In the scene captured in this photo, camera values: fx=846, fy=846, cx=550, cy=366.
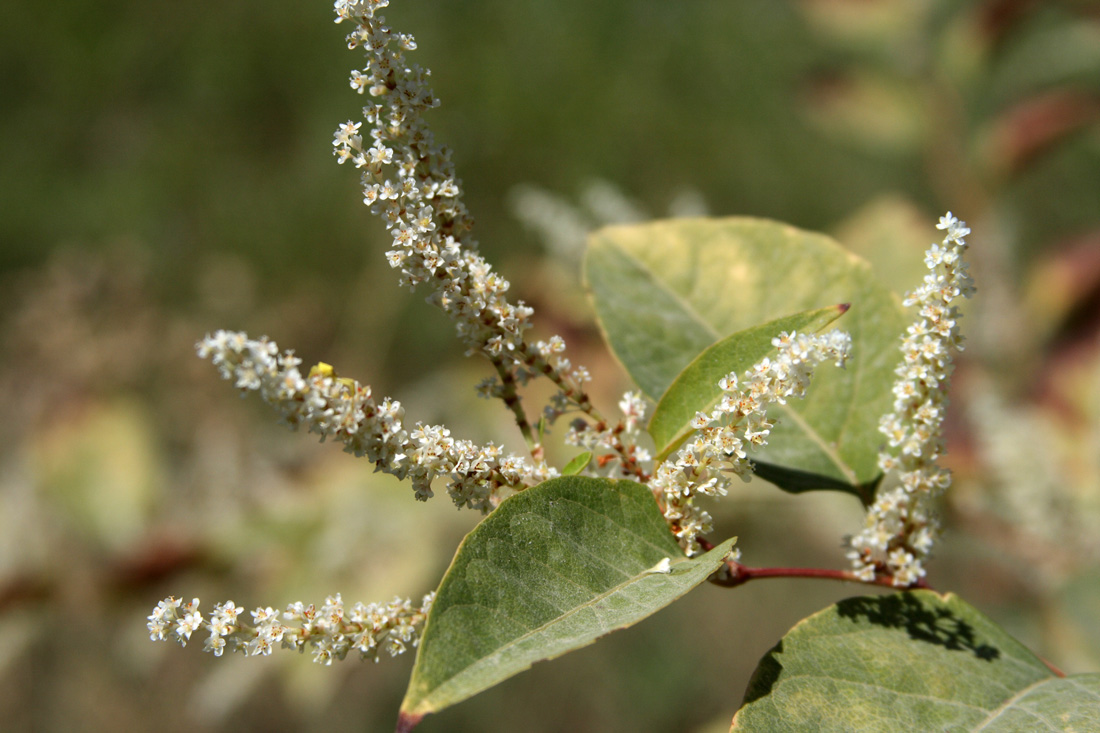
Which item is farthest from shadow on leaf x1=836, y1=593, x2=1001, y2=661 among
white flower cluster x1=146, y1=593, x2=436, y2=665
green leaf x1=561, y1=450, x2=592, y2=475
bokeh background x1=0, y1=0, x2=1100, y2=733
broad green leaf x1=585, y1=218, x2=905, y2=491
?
bokeh background x1=0, y1=0, x2=1100, y2=733

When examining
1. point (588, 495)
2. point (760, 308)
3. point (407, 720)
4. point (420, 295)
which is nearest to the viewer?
point (407, 720)

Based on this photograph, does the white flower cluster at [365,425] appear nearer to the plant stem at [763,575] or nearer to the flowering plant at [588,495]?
the flowering plant at [588,495]

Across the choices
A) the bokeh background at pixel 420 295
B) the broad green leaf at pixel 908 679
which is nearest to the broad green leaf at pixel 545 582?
the broad green leaf at pixel 908 679

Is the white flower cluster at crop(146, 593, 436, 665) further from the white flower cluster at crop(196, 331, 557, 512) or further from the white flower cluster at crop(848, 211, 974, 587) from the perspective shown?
the white flower cluster at crop(848, 211, 974, 587)

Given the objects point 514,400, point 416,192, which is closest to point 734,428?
point 514,400

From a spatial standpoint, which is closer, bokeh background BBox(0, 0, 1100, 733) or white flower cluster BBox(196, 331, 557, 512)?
white flower cluster BBox(196, 331, 557, 512)

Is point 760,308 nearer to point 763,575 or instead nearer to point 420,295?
point 763,575

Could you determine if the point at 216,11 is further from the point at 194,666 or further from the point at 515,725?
the point at 515,725

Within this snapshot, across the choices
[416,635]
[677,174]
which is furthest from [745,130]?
[416,635]

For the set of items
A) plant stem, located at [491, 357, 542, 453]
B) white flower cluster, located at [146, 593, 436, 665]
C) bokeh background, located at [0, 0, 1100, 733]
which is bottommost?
white flower cluster, located at [146, 593, 436, 665]
